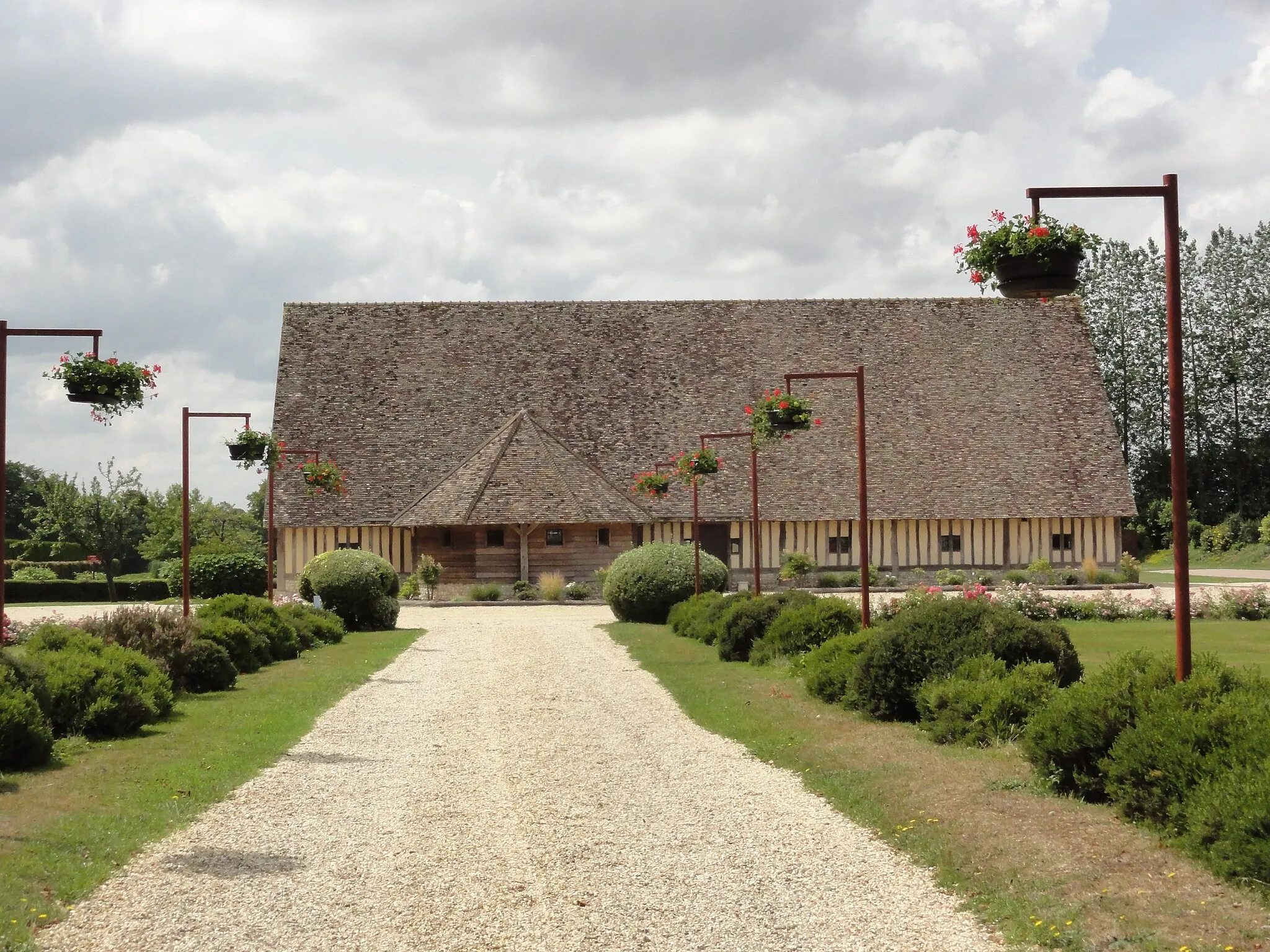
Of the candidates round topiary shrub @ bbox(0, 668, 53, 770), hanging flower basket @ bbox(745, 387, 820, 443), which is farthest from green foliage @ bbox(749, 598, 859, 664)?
round topiary shrub @ bbox(0, 668, 53, 770)

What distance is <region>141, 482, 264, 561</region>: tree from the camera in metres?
50.4

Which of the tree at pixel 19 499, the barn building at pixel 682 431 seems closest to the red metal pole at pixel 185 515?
the barn building at pixel 682 431

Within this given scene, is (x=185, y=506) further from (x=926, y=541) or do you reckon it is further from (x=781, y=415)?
(x=926, y=541)

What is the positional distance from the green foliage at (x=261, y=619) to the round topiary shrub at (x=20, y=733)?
8.65 meters

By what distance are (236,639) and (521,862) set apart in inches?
466

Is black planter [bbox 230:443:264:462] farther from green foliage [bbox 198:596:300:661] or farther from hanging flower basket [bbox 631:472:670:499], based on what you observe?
hanging flower basket [bbox 631:472:670:499]

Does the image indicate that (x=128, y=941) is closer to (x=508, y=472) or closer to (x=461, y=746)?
(x=461, y=746)

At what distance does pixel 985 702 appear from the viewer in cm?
1112

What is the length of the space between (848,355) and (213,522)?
3575 cm

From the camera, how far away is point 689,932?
20.5ft

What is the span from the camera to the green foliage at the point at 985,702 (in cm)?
1093

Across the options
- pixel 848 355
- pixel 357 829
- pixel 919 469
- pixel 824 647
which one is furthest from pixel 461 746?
pixel 848 355

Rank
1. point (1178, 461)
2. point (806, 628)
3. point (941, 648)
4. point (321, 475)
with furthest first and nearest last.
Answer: point (321, 475), point (806, 628), point (941, 648), point (1178, 461)

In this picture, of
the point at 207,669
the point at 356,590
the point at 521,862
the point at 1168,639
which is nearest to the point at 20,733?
the point at 521,862
